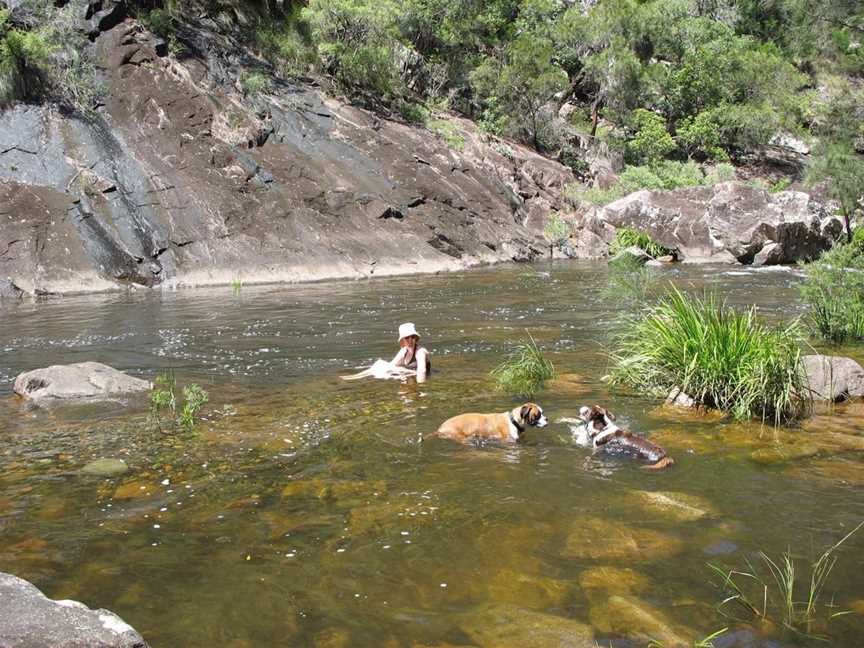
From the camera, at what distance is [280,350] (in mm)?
13070

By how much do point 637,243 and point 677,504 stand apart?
2568 centimetres

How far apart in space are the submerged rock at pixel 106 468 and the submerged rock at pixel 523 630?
12.2 feet

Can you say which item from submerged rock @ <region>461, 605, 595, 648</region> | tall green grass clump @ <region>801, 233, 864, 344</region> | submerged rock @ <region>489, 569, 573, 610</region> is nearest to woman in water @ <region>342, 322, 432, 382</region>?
submerged rock @ <region>489, 569, 573, 610</region>

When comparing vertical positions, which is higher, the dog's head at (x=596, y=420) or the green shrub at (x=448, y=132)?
the green shrub at (x=448, y=132)

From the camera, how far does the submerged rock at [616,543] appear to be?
5.00m

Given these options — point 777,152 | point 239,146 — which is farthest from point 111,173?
point 777,152

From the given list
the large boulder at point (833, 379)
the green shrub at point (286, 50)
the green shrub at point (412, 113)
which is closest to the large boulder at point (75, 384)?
the large boulder at point (833, 379)

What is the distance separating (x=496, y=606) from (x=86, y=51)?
27868 millimetres

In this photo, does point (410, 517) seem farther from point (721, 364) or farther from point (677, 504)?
point (721, 364)

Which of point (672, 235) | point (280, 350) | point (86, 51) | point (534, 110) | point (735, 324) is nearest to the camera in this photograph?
point (735, 324)

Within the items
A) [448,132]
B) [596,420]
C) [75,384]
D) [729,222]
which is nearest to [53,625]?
[596,420]

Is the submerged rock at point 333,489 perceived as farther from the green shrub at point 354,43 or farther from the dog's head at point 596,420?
the green shrub at point 354,43

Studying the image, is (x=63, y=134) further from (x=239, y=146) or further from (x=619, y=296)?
(x=619, y=296)

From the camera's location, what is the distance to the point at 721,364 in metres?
8.52
